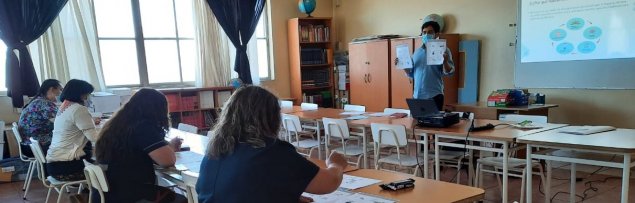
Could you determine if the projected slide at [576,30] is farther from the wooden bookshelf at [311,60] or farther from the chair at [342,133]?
the wooden bookshelf at [311,60]

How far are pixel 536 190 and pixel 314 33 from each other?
443cm

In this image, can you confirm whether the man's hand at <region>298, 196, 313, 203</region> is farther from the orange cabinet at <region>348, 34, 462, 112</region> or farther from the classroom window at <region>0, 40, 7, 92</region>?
the classroom window at <region>0, 40, 7, 92</region>

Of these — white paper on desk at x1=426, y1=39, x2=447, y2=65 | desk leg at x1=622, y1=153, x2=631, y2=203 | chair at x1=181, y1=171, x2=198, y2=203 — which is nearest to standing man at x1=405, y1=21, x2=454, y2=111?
white paper on desk at x1=426, y1=39, x2=447, y2=65

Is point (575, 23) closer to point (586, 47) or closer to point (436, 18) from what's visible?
point (586, 47)

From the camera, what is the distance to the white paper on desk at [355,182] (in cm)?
201

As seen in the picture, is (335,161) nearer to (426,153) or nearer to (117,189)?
(117,189)

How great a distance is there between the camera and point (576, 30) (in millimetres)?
4605

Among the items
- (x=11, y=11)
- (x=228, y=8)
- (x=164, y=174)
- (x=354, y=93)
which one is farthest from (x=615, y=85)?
(x=11, y=11)

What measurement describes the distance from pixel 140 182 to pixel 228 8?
15.8 feet

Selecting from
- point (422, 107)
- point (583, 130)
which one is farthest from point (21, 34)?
point (583, 130)

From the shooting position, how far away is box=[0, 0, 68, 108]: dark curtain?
17.2 feet

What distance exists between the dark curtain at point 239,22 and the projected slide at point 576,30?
3.97m

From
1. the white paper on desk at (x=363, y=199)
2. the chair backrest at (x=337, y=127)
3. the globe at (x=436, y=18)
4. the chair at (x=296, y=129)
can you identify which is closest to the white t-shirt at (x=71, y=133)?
the chair at (x=296, y=129)

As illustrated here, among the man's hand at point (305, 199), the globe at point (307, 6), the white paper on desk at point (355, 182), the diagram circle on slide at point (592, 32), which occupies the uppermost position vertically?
the globe at point (307, 6)
